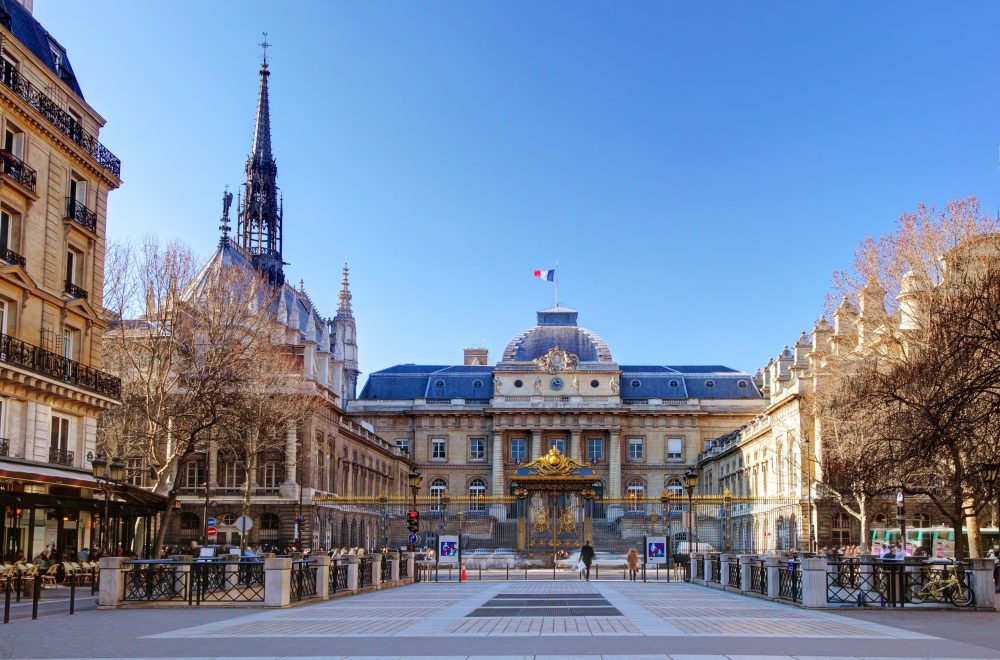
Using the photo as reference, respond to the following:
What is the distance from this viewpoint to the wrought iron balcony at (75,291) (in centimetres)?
3759

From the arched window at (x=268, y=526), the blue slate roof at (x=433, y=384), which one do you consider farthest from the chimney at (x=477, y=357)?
the arched window at (x=268, y=526)

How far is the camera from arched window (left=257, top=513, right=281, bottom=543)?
2621 inches

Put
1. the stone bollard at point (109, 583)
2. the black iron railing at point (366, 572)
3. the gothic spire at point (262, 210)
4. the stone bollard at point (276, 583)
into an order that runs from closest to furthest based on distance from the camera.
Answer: the stone bollard at point (276, 583) → the stone bollard at point (109, 583) → the black iron railing at point (366, 572) → the gothic spire at point (262, 210)

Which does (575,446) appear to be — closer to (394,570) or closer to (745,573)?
(394,570)

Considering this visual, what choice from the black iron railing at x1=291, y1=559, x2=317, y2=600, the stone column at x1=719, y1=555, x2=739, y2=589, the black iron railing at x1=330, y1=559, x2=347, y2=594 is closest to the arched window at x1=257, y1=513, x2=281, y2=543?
the black iron railing at x1=330, y1=559, x2=347, y2=594

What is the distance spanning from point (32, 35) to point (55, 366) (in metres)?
10.9

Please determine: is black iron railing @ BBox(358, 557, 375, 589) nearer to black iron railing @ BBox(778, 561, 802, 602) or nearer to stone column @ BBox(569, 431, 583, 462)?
black iron railing @ BBox(778, 561, 802, 602)

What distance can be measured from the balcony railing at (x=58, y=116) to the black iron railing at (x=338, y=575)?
16726 millimetres

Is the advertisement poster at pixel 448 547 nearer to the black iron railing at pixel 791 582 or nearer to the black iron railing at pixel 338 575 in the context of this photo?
the black iron railing at pixel 338 575

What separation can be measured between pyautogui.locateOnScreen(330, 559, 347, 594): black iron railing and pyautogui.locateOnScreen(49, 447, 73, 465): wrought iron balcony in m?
10.1

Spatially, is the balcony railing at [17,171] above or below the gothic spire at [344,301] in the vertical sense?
below

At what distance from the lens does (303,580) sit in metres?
29.3

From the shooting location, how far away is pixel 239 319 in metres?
47.1

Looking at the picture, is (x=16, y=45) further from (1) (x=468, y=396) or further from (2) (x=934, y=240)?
(1) (x=468, y=396)
